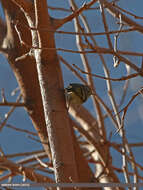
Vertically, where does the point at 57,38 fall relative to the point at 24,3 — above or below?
above

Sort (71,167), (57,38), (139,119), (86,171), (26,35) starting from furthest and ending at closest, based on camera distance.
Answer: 1. (139,119)
2. (57,38)
3. (86,171)
4. (26,35)
5. (71,167)

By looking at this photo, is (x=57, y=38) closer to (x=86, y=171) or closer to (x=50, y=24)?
(x=86, y=171)

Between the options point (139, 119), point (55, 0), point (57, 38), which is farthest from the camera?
point (139, 119)

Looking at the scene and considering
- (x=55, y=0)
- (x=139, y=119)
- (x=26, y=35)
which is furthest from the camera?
(x=139, y=119)

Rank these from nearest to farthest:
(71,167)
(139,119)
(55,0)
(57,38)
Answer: (71,167)
(57,38)
(55,0)
(139,119)

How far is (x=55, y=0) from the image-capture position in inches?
53.4

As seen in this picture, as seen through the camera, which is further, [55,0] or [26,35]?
[55,0]

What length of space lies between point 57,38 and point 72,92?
68cm

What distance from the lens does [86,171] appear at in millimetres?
895

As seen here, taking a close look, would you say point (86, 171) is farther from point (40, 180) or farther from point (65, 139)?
point (65, 139)

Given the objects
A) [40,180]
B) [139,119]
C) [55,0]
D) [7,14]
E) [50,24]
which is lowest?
[40,180]

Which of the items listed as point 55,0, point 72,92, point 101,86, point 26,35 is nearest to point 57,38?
point 55,0

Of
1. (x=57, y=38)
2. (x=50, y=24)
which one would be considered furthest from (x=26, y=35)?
(x=57, y=38)

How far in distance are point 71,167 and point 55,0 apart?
3.08 feet
